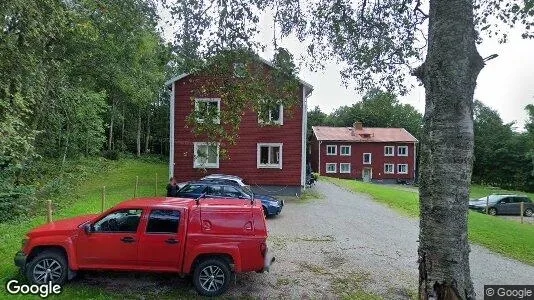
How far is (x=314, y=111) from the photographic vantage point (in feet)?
248

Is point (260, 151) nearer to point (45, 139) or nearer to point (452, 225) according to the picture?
point (45, 139)

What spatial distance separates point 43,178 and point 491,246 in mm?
23235

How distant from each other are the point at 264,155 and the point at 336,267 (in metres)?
15.7

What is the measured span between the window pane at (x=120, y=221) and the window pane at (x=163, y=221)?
28 cm

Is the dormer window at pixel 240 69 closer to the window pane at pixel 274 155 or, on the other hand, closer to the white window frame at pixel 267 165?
the white window frame at pixel 267 165

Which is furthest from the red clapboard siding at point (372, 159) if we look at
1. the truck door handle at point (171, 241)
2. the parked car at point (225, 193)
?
the truck door handle at point (171, 241)

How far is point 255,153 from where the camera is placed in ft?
82.7

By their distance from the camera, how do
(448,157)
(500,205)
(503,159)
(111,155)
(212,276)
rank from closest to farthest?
1. (448,157)
2. (212,276)
3. (500,205)
4. (111,155)
5. (503,159)
